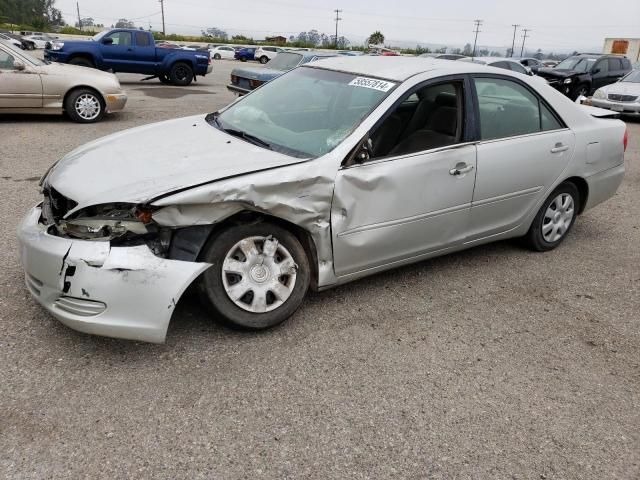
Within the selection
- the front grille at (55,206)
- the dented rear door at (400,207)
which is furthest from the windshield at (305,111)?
the front grille at (55,206)

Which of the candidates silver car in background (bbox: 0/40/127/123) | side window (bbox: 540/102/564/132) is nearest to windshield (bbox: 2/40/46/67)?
silver car in background (bbox: 0/40/127/123)

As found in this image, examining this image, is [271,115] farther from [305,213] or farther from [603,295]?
[603,295]

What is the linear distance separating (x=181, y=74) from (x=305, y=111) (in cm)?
1487

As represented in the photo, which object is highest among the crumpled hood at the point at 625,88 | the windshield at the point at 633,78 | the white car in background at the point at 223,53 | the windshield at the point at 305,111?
A: the windshield at the point at 305,111

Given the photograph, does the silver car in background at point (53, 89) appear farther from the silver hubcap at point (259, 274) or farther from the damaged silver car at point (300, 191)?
the silver hubcap at point (259, 274)

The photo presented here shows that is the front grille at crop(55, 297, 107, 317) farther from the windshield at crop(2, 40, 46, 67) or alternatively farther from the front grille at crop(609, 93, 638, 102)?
the front grille at crop(609, 93, 638, 102)

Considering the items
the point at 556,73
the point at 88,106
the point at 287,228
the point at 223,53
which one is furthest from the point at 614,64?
the point at 223,53

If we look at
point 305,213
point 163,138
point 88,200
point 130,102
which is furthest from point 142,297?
point 130,102

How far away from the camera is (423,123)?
407 cm

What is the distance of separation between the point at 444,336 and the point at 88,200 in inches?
85.2

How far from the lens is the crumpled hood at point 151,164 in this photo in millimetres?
2934

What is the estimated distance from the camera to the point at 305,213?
10.6 ft

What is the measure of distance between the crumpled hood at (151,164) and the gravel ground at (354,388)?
0.84m

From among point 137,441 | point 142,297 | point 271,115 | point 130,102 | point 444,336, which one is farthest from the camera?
point 130,102
